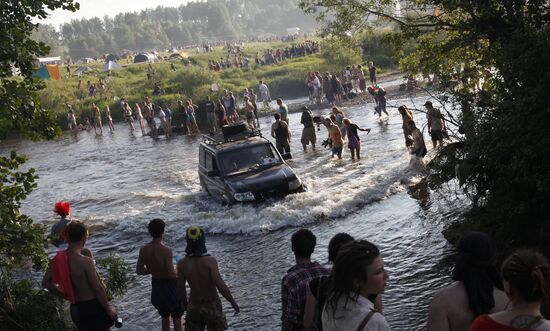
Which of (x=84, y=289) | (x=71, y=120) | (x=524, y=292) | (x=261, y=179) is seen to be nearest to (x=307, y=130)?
(x=261, y=179)

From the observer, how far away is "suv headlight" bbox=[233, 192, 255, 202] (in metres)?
15.1

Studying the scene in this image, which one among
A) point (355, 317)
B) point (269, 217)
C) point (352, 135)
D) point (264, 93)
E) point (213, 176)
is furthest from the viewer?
point (264, 93)

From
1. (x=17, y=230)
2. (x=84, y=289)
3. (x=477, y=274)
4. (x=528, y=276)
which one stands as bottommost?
(x=84, y=289)

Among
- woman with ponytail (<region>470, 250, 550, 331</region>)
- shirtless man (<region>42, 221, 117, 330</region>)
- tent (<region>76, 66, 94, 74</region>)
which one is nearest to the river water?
shirtless man (<region>42, 221, 117, 330</region>)

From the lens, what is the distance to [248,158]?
1608 cm

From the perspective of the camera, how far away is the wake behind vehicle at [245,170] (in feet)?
49.9

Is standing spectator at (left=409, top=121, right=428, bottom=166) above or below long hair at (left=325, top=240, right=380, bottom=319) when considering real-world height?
below

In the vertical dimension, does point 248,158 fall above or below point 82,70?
below

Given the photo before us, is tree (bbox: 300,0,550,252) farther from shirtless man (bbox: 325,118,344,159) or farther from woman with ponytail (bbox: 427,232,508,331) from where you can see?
shirtless man (bbox: 325,118,344,159)

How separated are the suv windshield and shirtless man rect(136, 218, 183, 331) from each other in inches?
321

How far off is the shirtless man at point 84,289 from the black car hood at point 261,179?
8088mm

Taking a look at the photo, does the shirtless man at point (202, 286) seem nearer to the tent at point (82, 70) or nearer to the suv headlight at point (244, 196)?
the suv headlight at point (244, 196)

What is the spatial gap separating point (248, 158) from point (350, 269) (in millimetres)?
12115

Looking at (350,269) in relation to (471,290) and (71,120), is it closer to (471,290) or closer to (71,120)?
(471,290)
